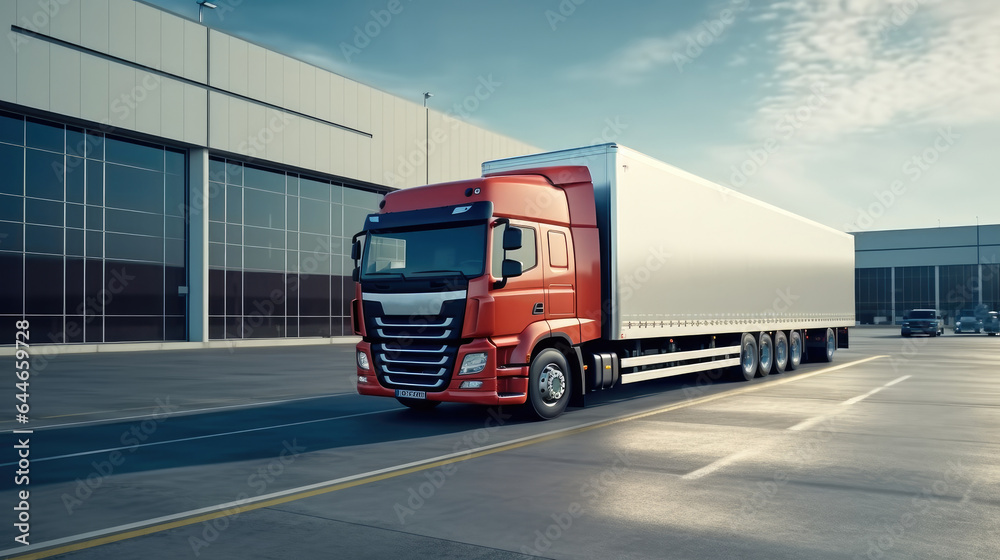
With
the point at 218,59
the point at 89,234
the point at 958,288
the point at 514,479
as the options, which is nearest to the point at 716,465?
the point at 514,479

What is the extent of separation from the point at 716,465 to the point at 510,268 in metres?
3.69

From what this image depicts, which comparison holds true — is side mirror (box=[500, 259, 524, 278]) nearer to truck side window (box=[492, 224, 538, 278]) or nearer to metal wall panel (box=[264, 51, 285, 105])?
truck side window (box=[492, 224, 538, 278])

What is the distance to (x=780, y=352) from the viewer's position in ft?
63.7

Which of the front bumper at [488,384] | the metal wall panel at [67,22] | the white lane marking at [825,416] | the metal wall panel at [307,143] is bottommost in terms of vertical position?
the white lane marking at [825,416]

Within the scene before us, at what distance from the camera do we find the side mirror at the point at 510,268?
33.7 feet

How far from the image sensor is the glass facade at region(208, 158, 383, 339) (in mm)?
36688

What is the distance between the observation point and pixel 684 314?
14461 mm

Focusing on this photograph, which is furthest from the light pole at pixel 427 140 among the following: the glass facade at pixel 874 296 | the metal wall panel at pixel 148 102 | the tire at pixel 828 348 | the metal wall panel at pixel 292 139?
the glass facade at pixel 874 296

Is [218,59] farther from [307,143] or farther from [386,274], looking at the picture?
[386,274]

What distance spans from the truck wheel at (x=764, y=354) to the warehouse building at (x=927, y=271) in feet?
238

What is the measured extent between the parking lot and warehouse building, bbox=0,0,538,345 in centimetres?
1865

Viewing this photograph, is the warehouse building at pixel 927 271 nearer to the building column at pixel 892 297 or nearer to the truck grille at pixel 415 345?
the building column at pixel 892 297

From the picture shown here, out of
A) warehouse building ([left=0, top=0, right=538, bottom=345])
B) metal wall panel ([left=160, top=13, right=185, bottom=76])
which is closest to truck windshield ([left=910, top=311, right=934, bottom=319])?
warehouse building ([left=0, top=0, right=538, bottom=345])

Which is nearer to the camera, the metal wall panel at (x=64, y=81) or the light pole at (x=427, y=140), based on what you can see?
the metal wall panel at (x=64, y=81)
